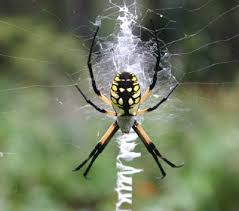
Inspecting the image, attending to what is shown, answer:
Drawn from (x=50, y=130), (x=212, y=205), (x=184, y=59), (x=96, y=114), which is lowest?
(x=212, y=205)

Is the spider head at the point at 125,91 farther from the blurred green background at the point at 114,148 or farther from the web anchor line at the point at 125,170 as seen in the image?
the web anchor line at the point at 125,170

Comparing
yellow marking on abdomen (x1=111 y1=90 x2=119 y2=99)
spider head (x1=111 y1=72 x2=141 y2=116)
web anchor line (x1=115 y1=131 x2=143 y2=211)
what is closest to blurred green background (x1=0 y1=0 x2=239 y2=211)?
web anchor line (x1=115 y1=131 x2=143 y2=211)

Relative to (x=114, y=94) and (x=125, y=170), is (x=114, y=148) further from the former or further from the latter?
(x=114, y=94)

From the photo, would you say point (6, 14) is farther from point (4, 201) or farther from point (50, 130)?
point (4, 201)

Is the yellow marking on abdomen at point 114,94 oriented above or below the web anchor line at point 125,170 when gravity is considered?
above

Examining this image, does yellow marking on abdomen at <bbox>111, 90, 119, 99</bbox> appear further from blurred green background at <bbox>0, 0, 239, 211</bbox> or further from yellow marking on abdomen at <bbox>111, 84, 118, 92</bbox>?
blurred green background at <bbox>0, 0, 239, 211</bbox>

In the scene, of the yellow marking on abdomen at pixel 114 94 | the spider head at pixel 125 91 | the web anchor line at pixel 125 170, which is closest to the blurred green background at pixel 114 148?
the web anchor line at pixel 125 170

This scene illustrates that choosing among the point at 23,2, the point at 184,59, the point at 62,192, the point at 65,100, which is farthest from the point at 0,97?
the point at 23,2

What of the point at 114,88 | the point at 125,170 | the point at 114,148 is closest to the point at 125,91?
the point at 114,88
